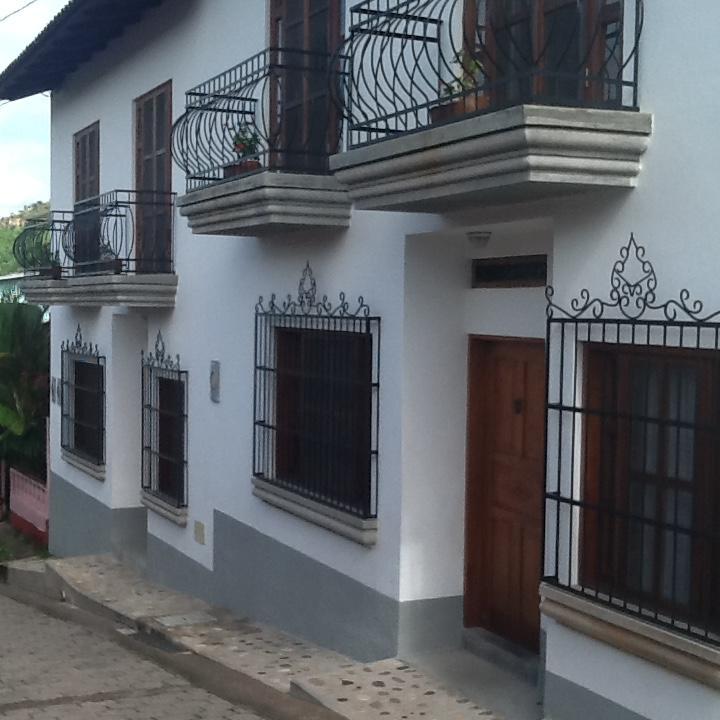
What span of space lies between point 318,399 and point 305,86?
2.24 m

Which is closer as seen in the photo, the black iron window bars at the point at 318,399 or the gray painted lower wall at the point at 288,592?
the gray painted lower wall at the point at 288,592

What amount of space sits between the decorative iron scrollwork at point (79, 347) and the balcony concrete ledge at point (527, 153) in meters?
8.09

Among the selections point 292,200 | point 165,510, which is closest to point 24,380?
point 165,510

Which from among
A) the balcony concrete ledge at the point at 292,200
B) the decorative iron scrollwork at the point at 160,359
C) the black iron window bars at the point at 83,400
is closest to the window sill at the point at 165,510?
the decorative iron scrollwork at the point at 160,359

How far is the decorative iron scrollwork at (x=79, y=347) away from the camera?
42.7ft

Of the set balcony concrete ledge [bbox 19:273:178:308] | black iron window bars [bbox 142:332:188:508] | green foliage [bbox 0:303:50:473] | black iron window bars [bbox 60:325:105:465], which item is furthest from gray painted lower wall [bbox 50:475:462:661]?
green foliage [bbox 0:303:50:473]

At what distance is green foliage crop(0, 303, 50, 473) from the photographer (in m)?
15.4

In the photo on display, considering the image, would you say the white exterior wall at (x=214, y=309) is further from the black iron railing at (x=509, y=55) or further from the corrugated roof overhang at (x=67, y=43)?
the black iron railing at (x=509, y=55)

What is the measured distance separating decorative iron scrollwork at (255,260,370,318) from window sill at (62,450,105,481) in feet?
15.1

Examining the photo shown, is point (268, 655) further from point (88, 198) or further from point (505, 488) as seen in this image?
point (88, 198)

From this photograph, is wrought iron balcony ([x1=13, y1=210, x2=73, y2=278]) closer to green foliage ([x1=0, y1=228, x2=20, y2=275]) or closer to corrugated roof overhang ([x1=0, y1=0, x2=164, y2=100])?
corrugated roof overhang ([x1=0, y1=0, x2=164, y2=100])

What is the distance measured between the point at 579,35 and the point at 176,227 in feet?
19.9

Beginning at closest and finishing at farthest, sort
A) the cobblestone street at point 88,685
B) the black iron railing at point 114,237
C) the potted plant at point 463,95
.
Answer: the potted plant at point 463,95 < the cobblestone street at point 88,685 < the black iron railing at point 114,237

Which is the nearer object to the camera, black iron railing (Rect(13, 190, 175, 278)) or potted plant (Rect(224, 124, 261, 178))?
potted plant (Rect(224, 124, 261, 178))
